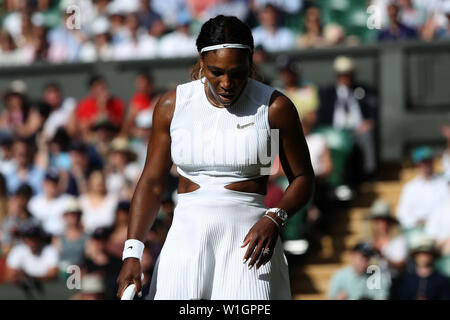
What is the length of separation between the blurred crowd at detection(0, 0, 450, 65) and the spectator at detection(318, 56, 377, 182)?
0.98 metres

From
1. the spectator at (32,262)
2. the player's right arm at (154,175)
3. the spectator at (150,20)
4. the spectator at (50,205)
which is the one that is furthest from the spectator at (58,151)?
the player's right arm at (154,175)

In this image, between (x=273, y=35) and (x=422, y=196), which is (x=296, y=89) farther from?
(x=422, y=196)

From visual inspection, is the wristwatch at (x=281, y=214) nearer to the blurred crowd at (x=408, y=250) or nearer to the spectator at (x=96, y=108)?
the blurred crowd at (x=408, y=250)

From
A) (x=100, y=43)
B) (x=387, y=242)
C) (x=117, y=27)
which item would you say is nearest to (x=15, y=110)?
(x=100, y=43)

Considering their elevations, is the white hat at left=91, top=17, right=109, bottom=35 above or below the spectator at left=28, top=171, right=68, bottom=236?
above

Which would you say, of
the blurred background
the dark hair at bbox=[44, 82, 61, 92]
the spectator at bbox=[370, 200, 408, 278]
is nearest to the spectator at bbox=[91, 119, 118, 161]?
the blurred background

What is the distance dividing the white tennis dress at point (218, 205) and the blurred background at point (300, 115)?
151 inches

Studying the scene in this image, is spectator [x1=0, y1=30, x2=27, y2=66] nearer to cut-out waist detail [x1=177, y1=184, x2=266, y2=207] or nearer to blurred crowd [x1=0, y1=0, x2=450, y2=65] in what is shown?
blurred crowd [x1=0, y1=0, x2=450, y2=65]

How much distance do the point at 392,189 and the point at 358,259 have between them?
2311mm

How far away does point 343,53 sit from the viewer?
11625 millimetres

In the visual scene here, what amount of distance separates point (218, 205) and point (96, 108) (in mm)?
7941

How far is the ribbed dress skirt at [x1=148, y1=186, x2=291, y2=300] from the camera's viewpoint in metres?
4.06

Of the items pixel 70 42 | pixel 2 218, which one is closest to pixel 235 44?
pixel 2 218
